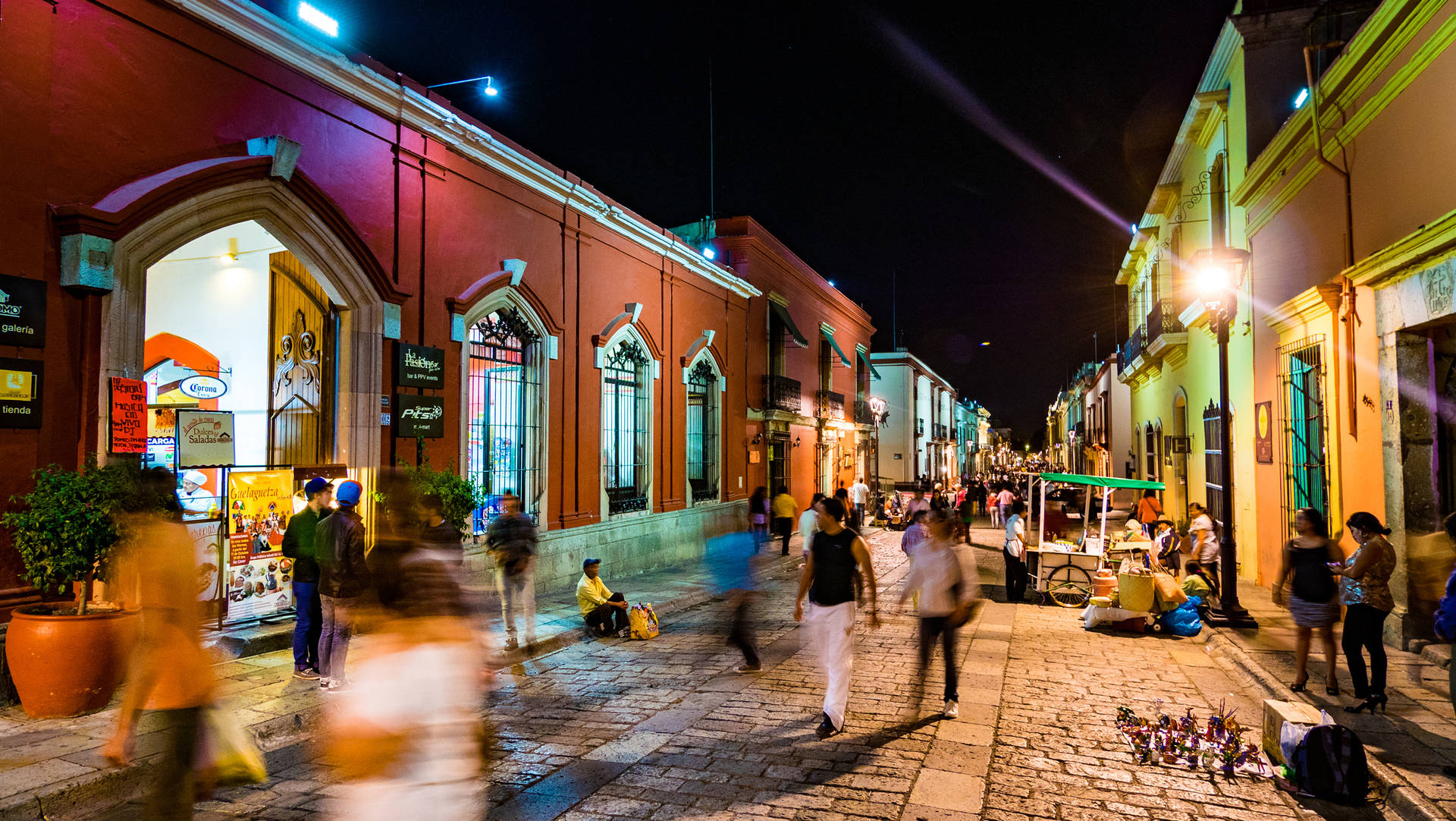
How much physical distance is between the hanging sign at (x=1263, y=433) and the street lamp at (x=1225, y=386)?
109 inches

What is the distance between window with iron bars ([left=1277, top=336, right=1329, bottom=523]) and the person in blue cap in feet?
37.5

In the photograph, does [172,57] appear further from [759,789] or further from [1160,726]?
[1160,726]

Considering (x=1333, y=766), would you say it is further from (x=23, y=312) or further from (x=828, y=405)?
(x=828, y=405)

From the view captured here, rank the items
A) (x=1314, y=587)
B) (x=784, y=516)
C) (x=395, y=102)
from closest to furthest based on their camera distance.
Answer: (x=1314, y=587)
(x=395, y=102)
(x=784, y=516)

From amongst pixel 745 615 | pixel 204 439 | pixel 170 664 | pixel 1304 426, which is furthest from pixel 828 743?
pixel 1304 426

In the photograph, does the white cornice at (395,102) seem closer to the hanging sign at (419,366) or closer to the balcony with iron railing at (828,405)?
the hanging sign at (419,366)

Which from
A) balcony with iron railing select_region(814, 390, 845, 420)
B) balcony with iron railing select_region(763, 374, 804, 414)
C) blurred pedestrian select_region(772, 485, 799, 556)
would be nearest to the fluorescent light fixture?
blurred pedestrian select_region(772, 485, 799, 556)

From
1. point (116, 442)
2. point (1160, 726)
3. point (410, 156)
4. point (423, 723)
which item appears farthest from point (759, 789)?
point (410, 156)

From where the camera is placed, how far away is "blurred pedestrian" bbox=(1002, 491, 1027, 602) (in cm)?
1259

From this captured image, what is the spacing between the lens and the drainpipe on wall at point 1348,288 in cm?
952

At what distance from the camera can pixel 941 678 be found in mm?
7742

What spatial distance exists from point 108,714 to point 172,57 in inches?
226

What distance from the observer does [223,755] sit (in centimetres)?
424

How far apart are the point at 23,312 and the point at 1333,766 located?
377 inches
